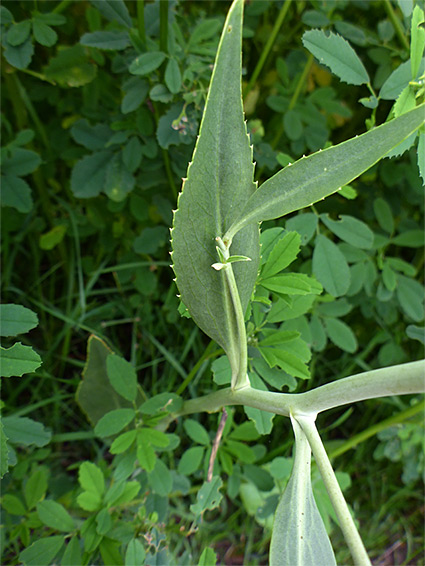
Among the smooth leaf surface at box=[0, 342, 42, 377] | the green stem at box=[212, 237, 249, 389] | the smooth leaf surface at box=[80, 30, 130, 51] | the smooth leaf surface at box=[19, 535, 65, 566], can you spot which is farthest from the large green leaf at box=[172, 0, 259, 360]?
the smooth leaf surface at box=[80, 30, 130, 51]

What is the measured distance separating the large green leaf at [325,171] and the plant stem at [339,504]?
0.92ft

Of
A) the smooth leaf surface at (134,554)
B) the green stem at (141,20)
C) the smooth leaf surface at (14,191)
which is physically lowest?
the smooth leaf surface at (134,554)

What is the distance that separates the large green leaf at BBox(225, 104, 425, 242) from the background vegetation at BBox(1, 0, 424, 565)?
40 centimetres

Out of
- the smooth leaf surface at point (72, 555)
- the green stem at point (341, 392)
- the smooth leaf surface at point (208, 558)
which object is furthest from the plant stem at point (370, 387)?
the smooth leaf surface at point (72, 555)

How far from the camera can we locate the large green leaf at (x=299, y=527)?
0.66 metres

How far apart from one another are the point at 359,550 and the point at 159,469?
45cm

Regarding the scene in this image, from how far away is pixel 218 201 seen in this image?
667 millimetres

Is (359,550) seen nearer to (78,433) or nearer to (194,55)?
(78,433)

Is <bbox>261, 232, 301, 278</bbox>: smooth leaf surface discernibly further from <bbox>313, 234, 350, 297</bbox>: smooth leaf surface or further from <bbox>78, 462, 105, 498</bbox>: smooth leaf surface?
<bbox>78, 462, 105, 498</bbox>: smooth leaf surface

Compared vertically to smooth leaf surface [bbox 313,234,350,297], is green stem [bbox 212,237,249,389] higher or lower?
lower

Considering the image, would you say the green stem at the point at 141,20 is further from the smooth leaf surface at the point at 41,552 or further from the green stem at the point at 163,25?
the smooth leaf surface at the point at 41,552

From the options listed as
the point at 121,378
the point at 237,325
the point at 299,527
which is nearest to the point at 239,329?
the point at 237,325

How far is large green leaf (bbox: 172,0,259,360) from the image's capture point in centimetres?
59

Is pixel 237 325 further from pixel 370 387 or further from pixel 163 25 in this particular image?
pixel 163 25
